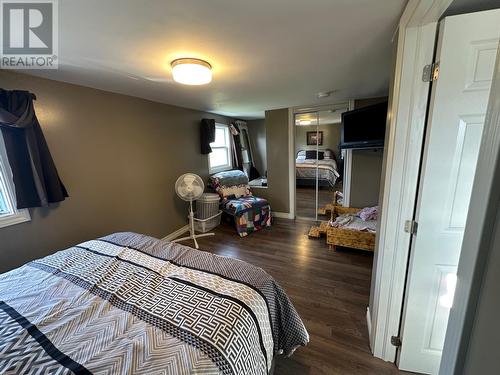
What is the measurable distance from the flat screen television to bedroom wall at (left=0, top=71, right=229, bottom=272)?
102 inches

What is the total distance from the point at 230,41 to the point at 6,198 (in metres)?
2.29

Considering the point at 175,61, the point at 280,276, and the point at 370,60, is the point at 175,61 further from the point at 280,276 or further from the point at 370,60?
the point at 280,276

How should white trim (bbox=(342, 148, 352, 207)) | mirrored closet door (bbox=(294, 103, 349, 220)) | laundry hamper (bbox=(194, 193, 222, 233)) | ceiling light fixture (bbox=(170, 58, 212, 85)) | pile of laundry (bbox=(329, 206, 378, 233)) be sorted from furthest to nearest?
1. mirrored closet door (bbox=(294, 103, 349, 220))
2. laundry hamper (bbox=(194, 193, 222, 233))
3. white trim (bbox=(342, 148, 352, 207))
4. pile of laundry (bbox=(329, 206, 378, 233))
5. ceiling light fixture (bbox=(170, 58, 212, 85))

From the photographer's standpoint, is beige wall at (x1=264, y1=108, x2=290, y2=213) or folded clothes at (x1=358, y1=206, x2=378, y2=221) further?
beige wall at (x1=264, y1=108, x2=290, y2=213)

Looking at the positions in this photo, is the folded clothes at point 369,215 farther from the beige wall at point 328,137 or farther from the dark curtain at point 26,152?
the dark curtain at point 26,152

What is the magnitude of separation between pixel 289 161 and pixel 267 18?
290 centimetres

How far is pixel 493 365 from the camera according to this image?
408 mm

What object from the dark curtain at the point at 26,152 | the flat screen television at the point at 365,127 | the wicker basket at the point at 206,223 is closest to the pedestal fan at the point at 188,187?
the wicker basket at the point at 206,223

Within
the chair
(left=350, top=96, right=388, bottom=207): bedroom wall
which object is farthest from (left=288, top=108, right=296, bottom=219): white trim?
(left=350, top=96, right=388, bottom=207): bedroom wall

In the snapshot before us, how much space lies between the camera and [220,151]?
468 centimetres

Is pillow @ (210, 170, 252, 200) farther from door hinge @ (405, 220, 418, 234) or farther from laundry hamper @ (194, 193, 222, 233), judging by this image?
door hinge @ (405, 220, 418, 234)

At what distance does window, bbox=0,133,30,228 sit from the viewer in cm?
170

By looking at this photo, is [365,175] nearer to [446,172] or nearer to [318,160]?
[318,160]

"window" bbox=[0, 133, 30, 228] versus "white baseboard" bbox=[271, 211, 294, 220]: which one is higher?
"window" bbox=[0, 133, 30, 228]
